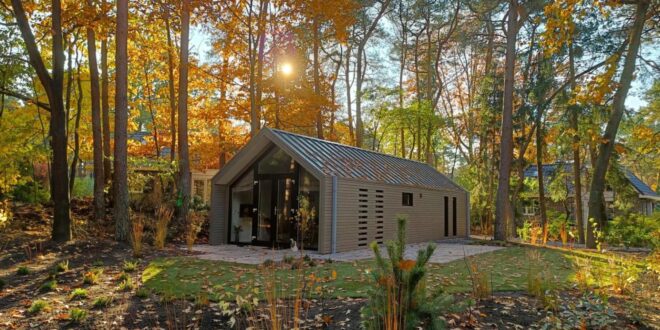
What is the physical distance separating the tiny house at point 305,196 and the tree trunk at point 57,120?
372 centimetres

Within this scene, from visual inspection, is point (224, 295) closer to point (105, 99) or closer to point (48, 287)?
point (48, 287)

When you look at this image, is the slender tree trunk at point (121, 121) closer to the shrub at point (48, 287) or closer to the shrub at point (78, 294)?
the shrub at point (48, 287)

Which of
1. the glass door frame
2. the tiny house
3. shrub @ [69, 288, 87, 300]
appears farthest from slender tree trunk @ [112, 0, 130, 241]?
shrub @ [69, 288, 87, 300]

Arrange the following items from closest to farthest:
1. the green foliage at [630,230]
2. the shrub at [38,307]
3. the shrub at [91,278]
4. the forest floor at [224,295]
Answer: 1. the forest floor at [224,295]
2. the shrub at [38,307]
3. the shrub at [91,278]
4. the green foliage at [630,230]

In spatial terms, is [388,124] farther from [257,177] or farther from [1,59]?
[1,59]

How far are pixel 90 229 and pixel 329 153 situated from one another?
6.08 meters

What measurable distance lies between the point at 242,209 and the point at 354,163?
10.5ft

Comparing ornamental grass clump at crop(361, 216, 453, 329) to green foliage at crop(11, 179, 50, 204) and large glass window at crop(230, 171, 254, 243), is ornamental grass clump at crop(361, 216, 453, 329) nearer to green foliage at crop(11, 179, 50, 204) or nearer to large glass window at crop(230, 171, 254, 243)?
large glass window at crop(230, 171, 254, 243)

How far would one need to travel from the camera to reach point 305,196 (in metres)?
10.3

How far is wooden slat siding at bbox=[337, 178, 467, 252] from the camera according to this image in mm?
10047

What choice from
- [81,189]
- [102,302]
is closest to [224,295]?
[102,302]

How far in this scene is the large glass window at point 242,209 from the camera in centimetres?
1154

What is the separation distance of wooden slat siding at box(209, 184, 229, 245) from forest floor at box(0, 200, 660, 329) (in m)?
3.49

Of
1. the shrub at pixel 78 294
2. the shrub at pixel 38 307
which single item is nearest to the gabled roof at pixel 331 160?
the shrub at pixel 78 294
